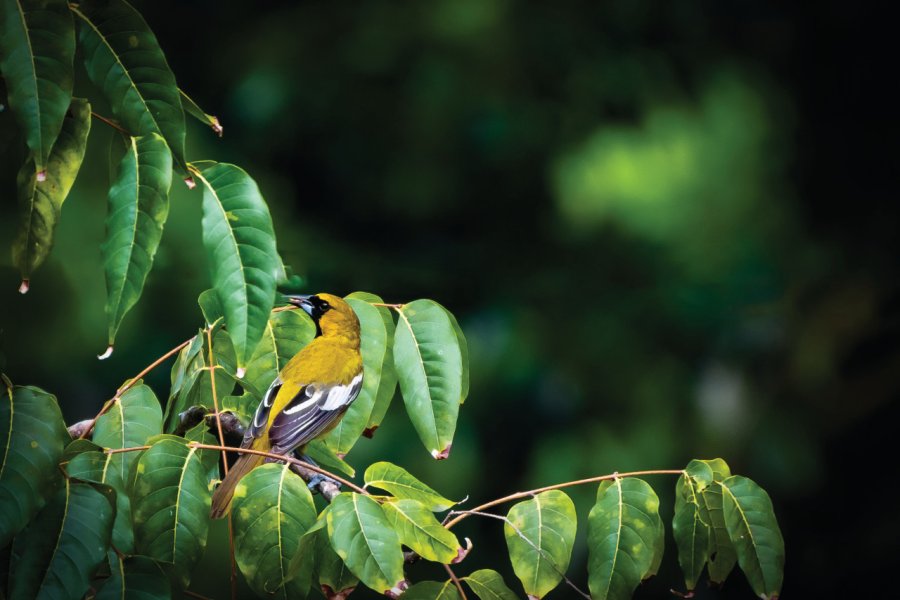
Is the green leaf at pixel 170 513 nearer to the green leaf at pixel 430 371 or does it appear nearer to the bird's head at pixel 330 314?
the green leaf at pixel 430 371

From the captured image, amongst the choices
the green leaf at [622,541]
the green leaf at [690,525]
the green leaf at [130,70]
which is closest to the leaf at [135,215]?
the green leaf at [130,70]

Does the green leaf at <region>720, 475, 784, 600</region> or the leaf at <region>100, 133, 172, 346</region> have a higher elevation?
the leaf at <region>100, 133, 172, 346</region>

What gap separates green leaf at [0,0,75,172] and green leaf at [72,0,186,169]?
0.06 metres

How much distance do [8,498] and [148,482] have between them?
0.61ft

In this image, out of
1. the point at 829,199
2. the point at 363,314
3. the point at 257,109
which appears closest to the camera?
the point at 363,314

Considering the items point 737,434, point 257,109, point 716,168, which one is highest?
point 716,168

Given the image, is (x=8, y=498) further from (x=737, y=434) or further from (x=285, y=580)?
(x=737, y=434)

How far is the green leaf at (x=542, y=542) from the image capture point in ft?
4.78

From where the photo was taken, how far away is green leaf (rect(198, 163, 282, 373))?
129 cm

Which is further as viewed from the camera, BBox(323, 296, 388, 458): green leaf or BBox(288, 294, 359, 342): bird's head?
BBox(288, 294, 359, 342): bird's head

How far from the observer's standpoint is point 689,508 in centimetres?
157

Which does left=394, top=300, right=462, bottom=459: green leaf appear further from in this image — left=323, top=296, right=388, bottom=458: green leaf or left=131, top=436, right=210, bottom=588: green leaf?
left=131, top=436, right=210, bottom=588: green leaf

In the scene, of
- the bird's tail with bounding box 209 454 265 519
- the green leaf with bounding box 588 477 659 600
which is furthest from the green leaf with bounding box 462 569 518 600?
the bird's tail with bounding box 209 454 265 519

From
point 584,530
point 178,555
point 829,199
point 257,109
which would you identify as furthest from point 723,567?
point 829,199
